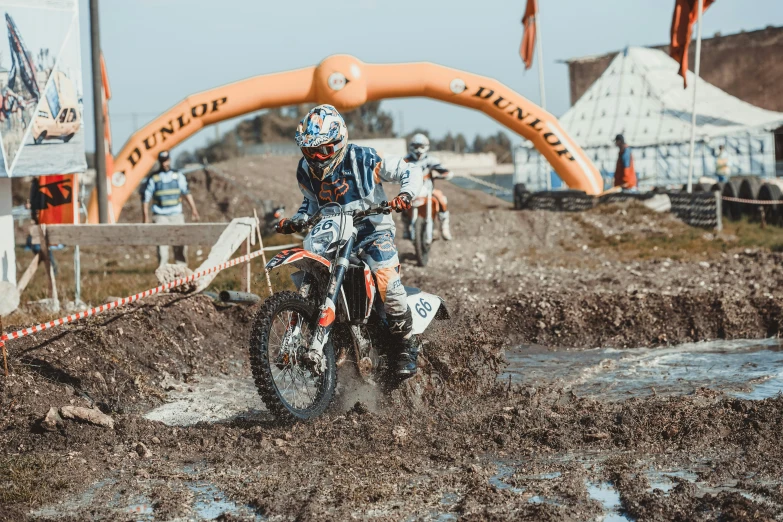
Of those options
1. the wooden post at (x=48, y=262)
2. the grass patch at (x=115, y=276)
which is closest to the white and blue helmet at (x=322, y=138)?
the grass patch at (x=115, y=276)

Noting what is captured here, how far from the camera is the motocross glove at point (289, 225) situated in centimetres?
617

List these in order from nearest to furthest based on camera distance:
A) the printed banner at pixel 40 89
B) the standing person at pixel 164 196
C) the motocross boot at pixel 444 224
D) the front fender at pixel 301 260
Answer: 1. the front fender at pixel 301 260
2. the printed banner at pixel 40 89
3. the standing person at pixel 164 196
4. the motocross boot at pixel 444 224

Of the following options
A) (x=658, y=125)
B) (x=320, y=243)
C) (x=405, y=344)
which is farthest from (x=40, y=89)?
(x=658, y=125)

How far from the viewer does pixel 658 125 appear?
1335 inches

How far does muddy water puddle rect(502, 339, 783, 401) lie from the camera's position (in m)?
6.95

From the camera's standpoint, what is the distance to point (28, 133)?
9.85m

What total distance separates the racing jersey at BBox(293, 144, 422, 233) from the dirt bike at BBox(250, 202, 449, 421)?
0.34ft

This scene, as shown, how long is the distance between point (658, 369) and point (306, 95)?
43.4 ft

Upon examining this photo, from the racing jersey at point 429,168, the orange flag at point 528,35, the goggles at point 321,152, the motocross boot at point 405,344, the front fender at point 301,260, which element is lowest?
the motocross boot at point 405,344

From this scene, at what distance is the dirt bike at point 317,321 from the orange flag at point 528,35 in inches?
870

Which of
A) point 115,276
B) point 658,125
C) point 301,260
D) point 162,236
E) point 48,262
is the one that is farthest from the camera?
point 658,125

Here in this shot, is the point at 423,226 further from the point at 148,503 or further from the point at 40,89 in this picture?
the point at 148,503

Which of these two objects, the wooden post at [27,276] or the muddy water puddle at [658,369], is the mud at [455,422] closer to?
the muddy water puddle at [658,369]

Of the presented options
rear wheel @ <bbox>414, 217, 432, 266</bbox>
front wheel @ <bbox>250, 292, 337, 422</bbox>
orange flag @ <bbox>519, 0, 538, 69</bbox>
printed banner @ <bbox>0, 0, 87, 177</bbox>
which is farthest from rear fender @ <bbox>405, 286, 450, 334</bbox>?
orange flag @ <bbox>519, 0, 538, 69</bbox>
